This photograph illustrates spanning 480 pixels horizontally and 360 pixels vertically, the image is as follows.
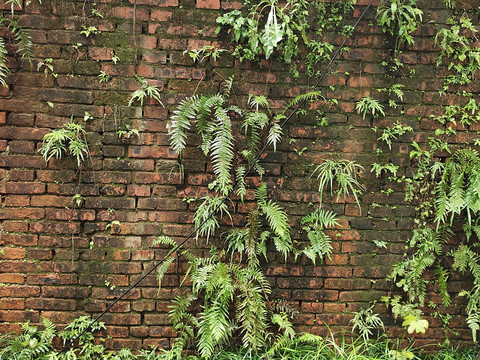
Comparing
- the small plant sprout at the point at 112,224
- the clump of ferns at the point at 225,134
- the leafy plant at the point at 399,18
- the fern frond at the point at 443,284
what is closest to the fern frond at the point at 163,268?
the clump of ferns at the point at 225,134

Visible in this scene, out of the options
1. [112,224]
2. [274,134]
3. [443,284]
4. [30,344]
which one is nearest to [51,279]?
[30,344]

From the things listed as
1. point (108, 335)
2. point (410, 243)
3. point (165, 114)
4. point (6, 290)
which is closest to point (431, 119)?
point (410, 243)

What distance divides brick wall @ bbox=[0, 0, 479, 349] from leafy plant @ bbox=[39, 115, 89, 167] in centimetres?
6

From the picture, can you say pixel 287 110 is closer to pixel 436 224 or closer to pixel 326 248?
pixel 326 248

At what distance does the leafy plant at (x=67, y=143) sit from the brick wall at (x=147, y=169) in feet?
0.21

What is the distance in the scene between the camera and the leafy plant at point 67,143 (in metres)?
2.45

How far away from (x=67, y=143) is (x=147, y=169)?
0.60 meters

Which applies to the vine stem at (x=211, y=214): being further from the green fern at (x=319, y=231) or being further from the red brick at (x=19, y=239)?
the red brick at (x=19, y=239)

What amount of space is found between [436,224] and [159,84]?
241 centimetres

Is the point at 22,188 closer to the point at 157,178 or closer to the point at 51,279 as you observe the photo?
the point at 51,279

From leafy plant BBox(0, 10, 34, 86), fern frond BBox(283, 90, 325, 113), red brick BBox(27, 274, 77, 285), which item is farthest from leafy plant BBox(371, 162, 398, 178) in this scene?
leafy plant BBox(0, 10, 34, 86)

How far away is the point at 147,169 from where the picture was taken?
2.61 m

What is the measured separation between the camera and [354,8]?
2637 mm

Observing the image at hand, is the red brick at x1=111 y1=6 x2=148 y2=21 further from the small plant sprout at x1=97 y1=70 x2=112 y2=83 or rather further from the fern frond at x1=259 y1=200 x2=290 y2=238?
the fern frond at x1=259 y1=200 x2=290 y2=238
